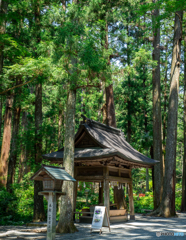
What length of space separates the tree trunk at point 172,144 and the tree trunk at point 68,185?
6.15 meters

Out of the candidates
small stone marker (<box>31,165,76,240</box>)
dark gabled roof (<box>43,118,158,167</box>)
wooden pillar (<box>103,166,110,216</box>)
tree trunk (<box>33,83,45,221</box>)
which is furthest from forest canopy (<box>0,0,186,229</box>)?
wooden pillar (<box>103,166,110,216</box>)

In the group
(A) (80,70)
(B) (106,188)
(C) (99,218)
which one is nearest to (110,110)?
(B) (106,188)

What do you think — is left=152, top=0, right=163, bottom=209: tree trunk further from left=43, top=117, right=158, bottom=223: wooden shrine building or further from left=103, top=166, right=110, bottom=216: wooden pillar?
left=103, top=166, right=110, bottom=216: wooden pillar

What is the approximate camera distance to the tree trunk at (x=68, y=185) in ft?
27.3

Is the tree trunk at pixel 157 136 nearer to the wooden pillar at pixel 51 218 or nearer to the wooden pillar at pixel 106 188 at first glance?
the wooden pillar at pixel 106 188

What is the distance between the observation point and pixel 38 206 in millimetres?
11391

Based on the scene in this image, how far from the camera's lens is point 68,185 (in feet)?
28.1

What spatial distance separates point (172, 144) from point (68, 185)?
23.2 feet

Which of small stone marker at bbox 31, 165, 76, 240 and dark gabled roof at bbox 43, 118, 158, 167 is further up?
dark gabled roof at bbox 43, 118, 158, 167

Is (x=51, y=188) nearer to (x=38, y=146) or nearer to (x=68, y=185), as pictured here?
(x=68, y=185)

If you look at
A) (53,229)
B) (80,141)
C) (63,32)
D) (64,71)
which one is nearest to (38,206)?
(80,141)

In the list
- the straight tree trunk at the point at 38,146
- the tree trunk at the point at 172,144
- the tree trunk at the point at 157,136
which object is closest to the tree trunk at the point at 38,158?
the straight tree trunk at the point at 38,146

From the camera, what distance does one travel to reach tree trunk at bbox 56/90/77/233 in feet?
27.3

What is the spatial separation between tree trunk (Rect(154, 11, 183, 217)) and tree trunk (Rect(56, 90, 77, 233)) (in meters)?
6.15
